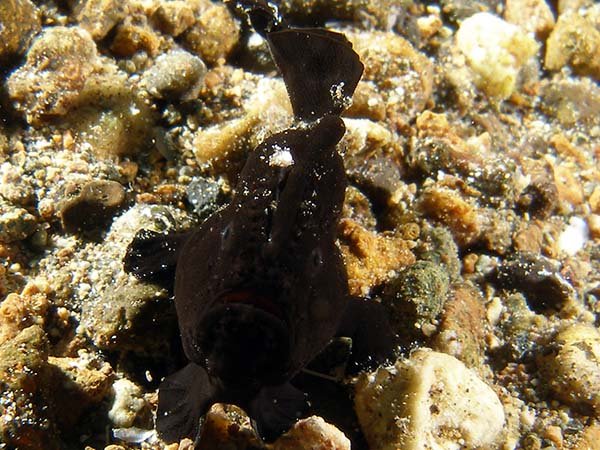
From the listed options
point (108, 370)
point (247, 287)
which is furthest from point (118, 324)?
point (247, 287)

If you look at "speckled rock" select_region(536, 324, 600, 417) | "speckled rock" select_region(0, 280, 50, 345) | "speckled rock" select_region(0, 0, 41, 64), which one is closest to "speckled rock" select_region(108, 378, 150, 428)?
"speckled rock" select_region(0, 280, 50, 345)

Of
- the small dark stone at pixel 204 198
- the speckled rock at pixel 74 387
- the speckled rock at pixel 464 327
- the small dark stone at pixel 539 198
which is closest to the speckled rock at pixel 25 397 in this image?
the speckled rock at pixel 74 387

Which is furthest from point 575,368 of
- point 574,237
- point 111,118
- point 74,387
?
point 111,118

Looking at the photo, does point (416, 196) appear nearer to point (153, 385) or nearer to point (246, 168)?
point (246, 168)

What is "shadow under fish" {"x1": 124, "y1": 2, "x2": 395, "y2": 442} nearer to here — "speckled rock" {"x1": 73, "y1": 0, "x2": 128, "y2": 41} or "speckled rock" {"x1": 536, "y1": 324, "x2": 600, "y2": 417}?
"speckled rock" {"x1": 536, "y1": 324, "x2": 600, "y2": 417}

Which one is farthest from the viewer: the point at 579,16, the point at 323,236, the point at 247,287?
the point at 579,16
